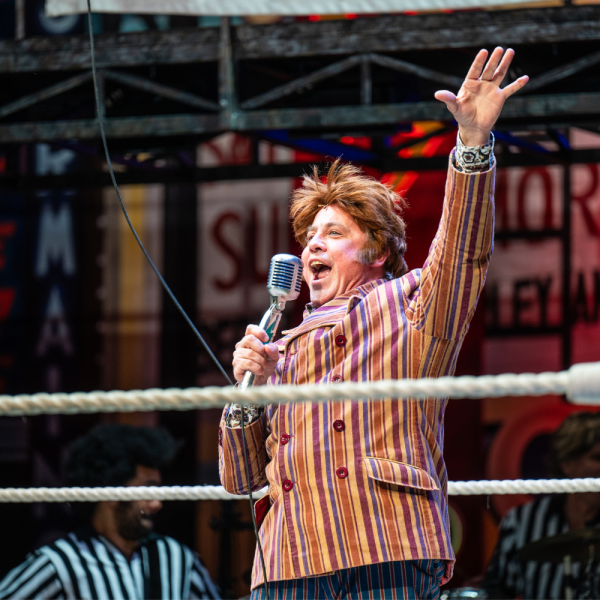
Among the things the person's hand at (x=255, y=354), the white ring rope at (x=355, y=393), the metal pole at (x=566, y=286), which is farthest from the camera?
the metal pole at (x=566, y=286)

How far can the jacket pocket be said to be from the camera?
1.30m

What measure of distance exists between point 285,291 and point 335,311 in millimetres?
100

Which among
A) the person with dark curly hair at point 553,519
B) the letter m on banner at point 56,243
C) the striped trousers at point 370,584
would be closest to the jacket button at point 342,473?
the striped trousers at point 370,584

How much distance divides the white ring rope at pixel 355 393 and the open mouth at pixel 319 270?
20.2 inches

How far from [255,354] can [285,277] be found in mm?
197

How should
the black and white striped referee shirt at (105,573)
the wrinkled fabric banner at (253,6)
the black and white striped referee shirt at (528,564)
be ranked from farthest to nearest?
the black and white striped referee shirt at (528,564) < the black and white striped referee shirt at (105,573) < the wrinkled fabric banner at (253,6)

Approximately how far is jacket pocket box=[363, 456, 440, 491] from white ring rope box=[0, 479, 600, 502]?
55 cm

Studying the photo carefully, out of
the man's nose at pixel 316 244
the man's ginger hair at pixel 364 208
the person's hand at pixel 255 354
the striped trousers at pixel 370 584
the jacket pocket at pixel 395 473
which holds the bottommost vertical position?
the striped trousers at pixel 370 584

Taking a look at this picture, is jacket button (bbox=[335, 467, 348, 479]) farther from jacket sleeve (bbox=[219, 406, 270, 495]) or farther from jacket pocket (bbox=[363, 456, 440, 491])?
jacket sleeve (bbox=[219, 406, 270, 495])

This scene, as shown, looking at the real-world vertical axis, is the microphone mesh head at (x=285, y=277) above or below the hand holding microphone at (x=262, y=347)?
above

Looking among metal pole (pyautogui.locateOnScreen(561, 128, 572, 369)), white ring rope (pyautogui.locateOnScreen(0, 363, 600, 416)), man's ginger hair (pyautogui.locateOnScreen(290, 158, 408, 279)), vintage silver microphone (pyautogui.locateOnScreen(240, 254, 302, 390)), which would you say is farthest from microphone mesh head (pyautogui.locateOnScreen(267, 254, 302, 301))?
metal pole (pyautogui.locateOnScreen(561, 128, 572, 369))

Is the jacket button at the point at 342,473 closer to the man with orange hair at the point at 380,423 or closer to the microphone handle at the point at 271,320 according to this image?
the man with orange hair at the point at 380,423

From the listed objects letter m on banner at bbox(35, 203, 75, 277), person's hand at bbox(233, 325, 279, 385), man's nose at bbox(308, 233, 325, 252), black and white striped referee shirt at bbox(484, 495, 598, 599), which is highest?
letter m on banner at bbox(35, 203, 75, 277)

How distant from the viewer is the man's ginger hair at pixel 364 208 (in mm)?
1569
